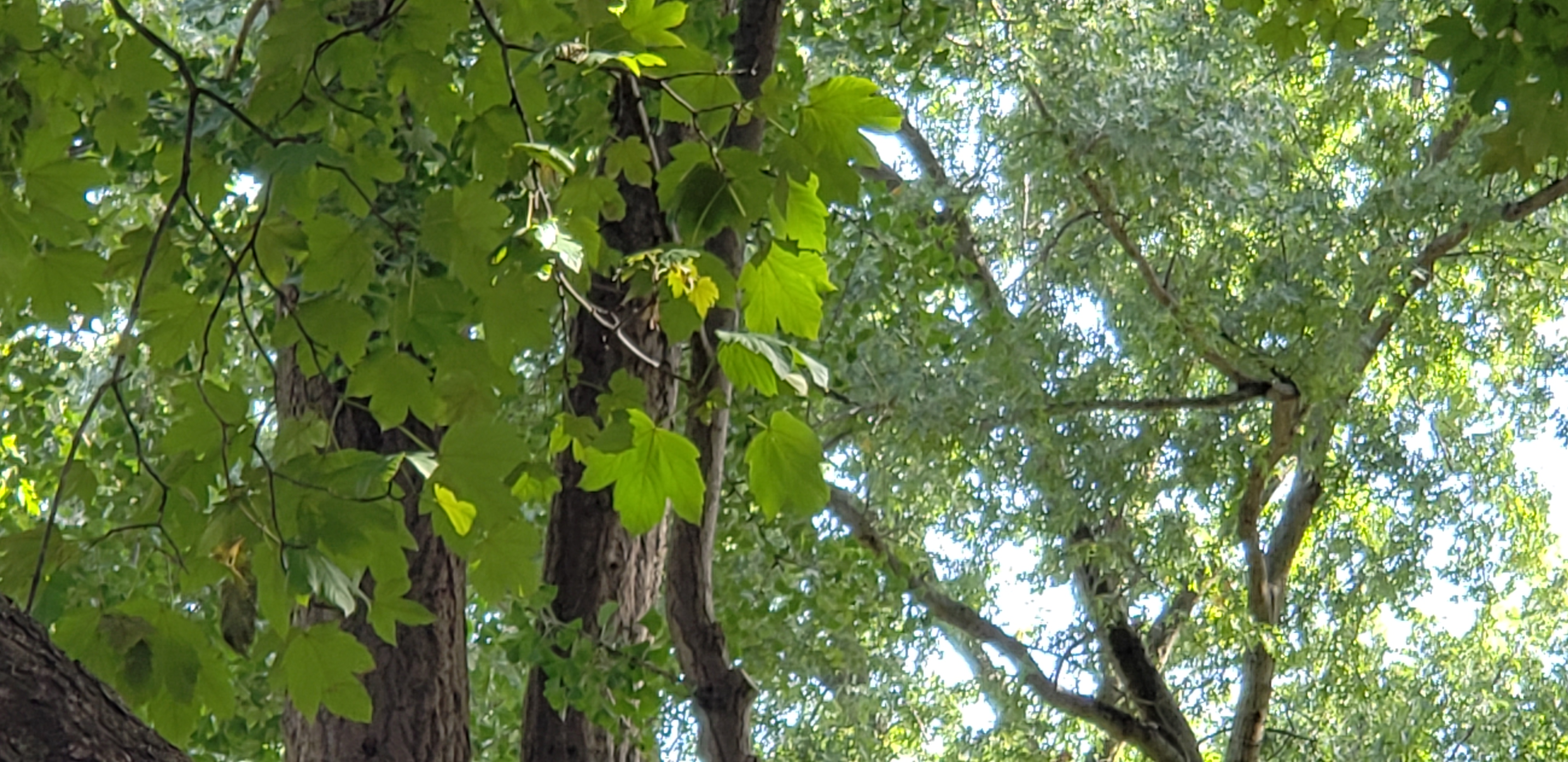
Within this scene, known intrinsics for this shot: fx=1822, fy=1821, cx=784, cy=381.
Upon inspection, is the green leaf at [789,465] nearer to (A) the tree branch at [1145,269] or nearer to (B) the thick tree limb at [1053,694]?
(A) the tree branch at [1145,269]

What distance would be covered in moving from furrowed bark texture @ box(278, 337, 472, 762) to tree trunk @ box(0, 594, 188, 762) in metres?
1.79

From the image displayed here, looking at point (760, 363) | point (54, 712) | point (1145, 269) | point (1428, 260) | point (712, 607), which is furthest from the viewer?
point (1428, 260)

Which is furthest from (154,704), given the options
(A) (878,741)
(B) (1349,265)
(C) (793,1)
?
(A) (878,741)

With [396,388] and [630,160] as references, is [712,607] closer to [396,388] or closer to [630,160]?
[630,160]

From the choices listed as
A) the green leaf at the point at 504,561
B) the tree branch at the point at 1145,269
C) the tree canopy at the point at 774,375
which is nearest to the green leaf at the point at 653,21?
the tree canopy at the point at 774,375

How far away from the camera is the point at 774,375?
72.0 inches

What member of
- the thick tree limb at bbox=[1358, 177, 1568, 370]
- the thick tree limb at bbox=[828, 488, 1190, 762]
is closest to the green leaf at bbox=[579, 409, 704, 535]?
the thick tree limb at bbox=[1358, 177, 1568, 370]

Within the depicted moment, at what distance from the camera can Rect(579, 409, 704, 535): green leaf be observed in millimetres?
1853

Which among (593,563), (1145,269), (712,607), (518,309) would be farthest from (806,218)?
(1145,269)

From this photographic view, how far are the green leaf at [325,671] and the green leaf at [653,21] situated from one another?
70 cm

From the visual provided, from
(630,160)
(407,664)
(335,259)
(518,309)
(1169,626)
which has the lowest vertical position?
(518,309)

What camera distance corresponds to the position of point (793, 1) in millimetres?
4719

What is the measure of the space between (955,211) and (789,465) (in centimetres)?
618

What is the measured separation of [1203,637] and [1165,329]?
78.9 inches
